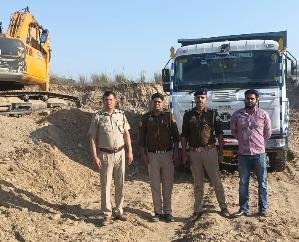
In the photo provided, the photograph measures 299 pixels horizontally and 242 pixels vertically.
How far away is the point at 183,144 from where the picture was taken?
7.62 meters

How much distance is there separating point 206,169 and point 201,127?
66 centimetres

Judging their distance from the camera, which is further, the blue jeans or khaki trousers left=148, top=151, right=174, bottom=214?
khaki trousers left=148, top=151, right=174, bottom=214

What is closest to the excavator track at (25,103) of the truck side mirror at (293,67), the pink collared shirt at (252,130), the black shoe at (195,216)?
the truck side mirror at (293,67)

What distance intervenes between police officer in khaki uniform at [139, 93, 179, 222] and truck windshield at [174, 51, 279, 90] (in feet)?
10.7

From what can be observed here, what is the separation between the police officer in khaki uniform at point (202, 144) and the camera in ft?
24.4

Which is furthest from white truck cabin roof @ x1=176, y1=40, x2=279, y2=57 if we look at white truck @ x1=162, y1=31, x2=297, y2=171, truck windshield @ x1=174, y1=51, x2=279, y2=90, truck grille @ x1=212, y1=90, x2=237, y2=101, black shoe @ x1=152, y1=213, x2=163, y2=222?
black shoe @ x1=152, y1=213, x2=163, y2=222

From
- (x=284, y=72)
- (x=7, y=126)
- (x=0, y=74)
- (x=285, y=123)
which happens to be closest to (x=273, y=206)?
(x=285, y=123)

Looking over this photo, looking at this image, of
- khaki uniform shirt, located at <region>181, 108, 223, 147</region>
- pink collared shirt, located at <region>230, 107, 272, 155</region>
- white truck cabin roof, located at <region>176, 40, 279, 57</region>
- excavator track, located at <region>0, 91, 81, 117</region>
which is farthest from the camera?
excavator track, located at <region>0, 91, 81, 117</region>

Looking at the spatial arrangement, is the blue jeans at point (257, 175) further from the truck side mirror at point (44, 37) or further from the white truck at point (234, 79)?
the truck side mirror at point (44, 37)

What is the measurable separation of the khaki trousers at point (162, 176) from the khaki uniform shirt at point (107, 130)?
0.66m

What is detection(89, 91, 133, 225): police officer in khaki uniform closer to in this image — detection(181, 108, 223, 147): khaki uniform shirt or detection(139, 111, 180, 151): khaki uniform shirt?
detection(139, 111, 180, 151): khaki uniform shirt

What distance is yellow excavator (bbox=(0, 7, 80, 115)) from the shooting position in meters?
14.5

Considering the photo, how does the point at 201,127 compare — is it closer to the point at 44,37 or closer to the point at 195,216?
the point at 195,216

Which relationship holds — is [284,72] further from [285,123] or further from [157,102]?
[157,102]
